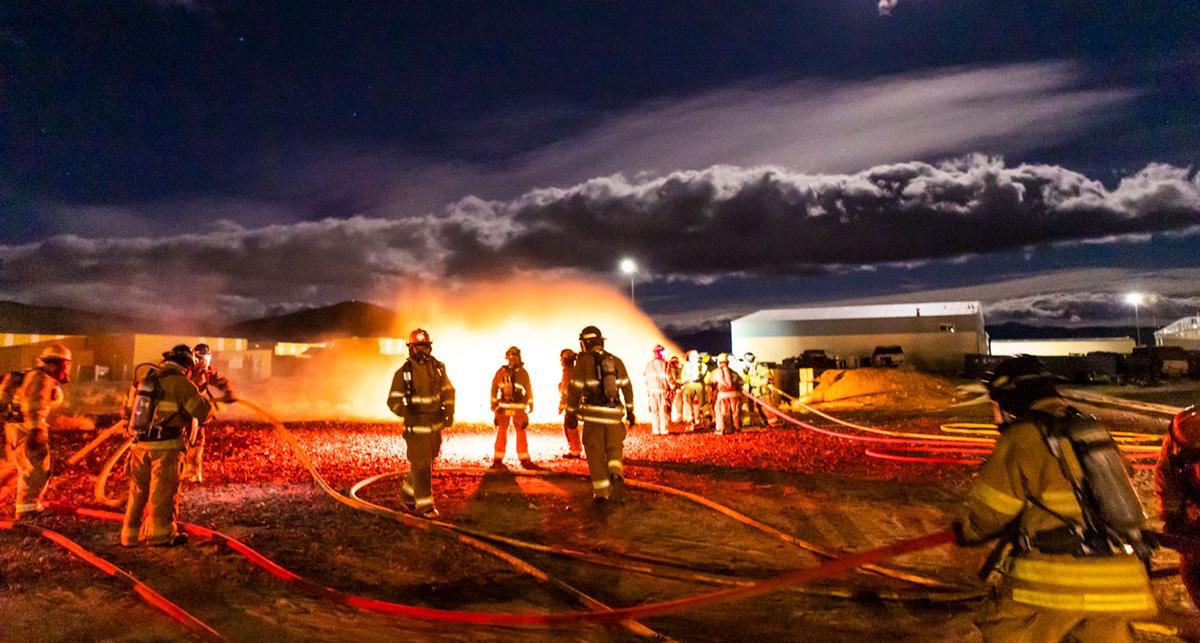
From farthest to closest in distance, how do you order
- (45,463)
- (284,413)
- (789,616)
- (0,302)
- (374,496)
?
(0,302), (284,413), (374,496), (45,463), (789,616)

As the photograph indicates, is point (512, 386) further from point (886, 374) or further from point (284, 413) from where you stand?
point (886, 374)

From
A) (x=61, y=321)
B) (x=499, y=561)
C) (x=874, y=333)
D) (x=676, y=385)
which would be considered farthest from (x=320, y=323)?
(x=499, y=561)

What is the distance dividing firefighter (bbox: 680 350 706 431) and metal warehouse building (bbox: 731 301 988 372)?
35.5 metres

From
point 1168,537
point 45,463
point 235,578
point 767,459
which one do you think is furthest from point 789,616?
point 45,463

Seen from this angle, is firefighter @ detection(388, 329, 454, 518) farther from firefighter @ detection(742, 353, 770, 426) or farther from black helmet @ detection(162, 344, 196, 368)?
firefighter @ detection(742, 353, 770, 426)

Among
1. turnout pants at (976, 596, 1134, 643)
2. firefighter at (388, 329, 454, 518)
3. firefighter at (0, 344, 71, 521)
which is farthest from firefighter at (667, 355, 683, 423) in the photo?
turnout pants at (976, 596, 1134, 643)

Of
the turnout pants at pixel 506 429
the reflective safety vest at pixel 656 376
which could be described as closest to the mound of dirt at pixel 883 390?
the reflective safety vest at pixel 656 376

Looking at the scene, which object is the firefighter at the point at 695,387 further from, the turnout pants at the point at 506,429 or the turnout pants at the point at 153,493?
the turnout pants at the point at 153,493

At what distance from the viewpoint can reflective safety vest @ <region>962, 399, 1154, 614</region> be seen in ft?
8.98

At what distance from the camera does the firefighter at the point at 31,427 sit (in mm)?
8070

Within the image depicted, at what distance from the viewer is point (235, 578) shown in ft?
18.9

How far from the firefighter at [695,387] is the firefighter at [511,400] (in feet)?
22.2

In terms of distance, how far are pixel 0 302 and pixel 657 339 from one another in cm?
6462

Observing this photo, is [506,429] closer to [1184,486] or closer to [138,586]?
[138,586]
